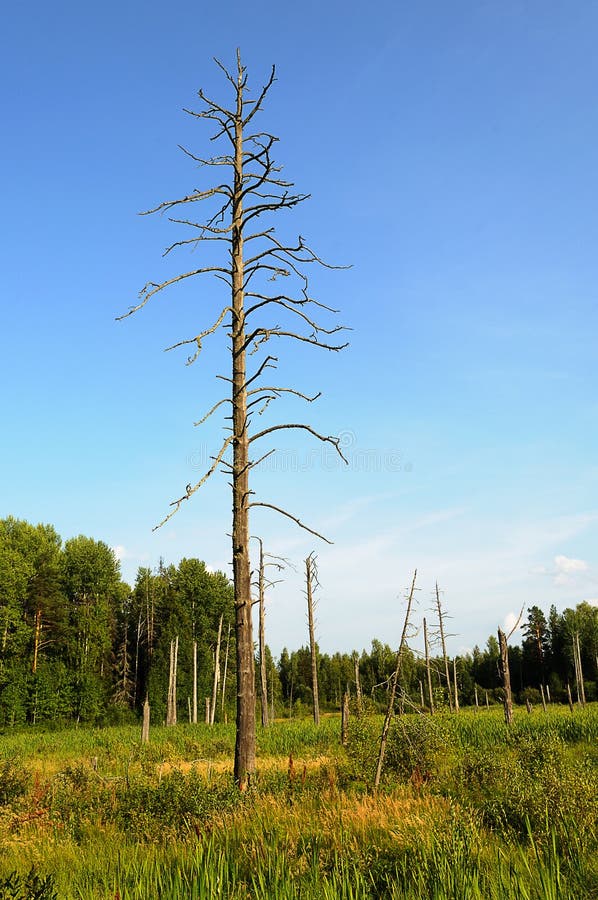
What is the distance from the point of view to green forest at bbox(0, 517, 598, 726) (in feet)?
159

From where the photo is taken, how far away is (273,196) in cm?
1075

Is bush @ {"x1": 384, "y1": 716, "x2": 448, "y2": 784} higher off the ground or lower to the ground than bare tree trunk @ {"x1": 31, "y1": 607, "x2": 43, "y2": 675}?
lower

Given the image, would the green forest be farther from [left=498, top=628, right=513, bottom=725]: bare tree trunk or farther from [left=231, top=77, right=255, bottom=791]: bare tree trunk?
[left=231, top=77, right=255, bottom=791]: bare tree trunk

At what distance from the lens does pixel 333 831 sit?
5.98m

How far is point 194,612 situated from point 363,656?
154ft

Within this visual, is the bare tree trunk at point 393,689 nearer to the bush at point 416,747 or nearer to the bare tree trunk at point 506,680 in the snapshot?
the bush at point 416,747

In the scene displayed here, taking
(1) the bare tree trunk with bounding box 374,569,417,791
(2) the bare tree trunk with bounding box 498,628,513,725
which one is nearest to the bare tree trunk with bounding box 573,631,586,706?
(2) the bare tree trunk with bounding box 498,628,513,725

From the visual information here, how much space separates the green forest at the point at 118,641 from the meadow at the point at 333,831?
23.0 meters

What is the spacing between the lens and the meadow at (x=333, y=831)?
445 cm

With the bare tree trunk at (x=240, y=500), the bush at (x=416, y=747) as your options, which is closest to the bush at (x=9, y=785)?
the bare tree trunk at (x=240, y=500)

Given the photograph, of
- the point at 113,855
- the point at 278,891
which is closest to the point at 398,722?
the point at 113,855

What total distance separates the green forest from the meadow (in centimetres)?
2298

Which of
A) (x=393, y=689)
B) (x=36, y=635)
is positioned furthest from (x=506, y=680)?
(x=36, y=635)

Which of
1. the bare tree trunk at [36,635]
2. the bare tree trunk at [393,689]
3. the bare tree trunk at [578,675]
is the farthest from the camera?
the bare tree trunk at [578,675]
